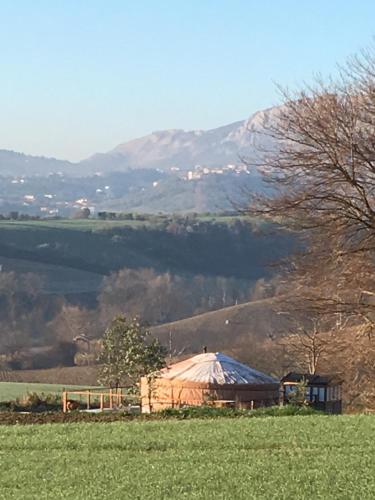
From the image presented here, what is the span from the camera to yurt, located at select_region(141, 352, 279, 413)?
1606 inches

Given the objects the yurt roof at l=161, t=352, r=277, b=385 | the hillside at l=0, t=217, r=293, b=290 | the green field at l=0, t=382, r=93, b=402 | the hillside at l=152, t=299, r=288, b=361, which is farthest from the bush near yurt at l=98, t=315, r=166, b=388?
the hillside at l=0, t=217, r=293, b=290

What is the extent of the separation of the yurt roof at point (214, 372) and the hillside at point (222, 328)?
150ft

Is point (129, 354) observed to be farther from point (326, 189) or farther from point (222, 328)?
point (222, 328)

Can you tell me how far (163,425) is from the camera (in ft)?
69.2

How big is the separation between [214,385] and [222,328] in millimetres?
58329

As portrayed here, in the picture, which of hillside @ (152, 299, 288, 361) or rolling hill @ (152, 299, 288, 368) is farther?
hillside @ (152, 299, 288, 361)

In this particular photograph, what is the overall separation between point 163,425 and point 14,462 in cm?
559

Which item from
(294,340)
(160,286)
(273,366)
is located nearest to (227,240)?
(160,286)

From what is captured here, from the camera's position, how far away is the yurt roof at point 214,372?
41781 millimetres

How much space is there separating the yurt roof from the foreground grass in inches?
781

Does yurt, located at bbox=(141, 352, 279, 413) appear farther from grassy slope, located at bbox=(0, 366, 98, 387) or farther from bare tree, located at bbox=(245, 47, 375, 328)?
grassy slope, located at bbox=(0, 366, 98, 387)

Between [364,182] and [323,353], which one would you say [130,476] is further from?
[323,353]

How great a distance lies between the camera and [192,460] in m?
15.8

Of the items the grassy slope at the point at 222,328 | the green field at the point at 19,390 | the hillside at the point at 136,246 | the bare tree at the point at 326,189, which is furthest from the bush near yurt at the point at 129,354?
the hillside at the point at 136,246
